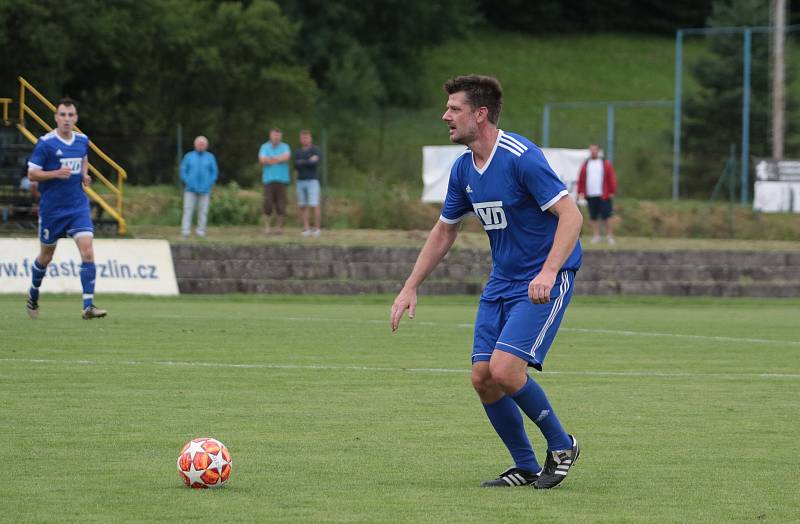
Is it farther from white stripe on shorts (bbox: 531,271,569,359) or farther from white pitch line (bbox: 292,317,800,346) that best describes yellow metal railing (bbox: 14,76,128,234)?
white stripe on shorts (bbox: 531,271,569,359)

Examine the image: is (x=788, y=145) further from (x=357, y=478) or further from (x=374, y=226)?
(x=357, y=478)

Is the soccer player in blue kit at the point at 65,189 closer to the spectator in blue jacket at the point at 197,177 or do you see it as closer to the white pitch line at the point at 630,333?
the white pitch line at the point at 630,333

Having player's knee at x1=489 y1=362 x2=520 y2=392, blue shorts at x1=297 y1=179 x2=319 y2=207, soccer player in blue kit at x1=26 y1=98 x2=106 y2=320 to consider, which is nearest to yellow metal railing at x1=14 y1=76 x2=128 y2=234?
blue shorts at x1=297 y1=179 x2=319 y2=207

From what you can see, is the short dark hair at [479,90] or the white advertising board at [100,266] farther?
the white advertising board at [100,266]

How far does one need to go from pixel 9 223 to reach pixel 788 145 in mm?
28312

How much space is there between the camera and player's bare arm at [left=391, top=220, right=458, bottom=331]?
7.75m

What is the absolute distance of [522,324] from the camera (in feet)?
23.9

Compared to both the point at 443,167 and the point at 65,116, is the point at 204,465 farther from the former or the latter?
the point at 443,167

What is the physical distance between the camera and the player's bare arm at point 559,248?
7074 millimetres

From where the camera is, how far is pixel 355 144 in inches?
1670

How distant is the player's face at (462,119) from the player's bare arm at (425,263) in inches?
25.2

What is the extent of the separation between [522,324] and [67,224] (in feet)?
33.6

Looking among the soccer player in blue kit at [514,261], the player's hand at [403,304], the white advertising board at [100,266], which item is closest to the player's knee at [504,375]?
the soccer player in blue kit at [514,261]

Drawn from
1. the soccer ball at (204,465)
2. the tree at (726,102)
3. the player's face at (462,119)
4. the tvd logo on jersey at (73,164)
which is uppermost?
the tree at (726,102)
